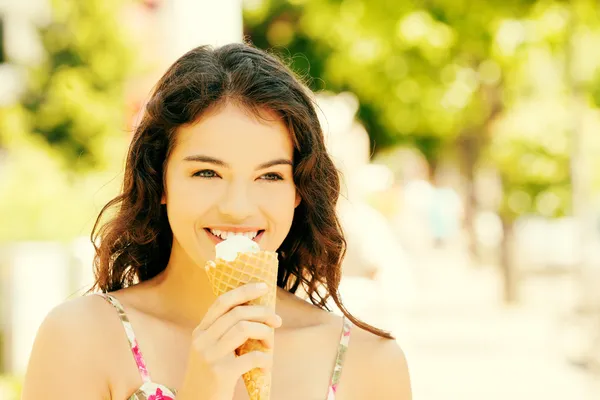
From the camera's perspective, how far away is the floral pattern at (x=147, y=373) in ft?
7.47

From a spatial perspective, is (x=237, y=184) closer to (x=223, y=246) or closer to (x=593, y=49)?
(x=223, y=246)

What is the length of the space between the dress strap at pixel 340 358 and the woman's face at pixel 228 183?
1.28 feet

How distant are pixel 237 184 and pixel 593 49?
34.9ft

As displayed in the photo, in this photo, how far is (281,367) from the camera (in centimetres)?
255

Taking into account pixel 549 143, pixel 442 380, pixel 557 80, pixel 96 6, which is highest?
pixel 96 6

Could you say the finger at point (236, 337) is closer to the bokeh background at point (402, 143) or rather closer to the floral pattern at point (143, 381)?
the floral pattern at point (143, 381)

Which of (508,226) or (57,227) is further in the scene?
(508,226)

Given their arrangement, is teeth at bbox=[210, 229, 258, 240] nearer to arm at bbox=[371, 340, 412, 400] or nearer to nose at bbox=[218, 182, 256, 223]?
nose at bbox=[218, 182, 256, 223]

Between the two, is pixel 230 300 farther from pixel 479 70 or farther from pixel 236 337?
pixel 479 70

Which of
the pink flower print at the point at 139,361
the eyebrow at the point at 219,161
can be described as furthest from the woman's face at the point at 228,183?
the pink flower print at the point at 139,361

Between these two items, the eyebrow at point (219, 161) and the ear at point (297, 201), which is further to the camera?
the ear at point (297, 201)

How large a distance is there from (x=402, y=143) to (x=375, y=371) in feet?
67.8

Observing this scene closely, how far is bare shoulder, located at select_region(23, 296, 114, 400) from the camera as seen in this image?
2230mm

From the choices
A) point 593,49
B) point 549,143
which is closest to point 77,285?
point 593,49
